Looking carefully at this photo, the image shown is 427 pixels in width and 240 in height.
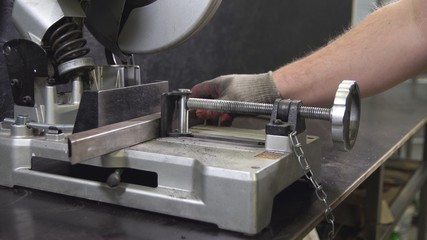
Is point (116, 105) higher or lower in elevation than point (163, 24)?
lower

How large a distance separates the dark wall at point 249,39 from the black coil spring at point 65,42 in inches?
25.1

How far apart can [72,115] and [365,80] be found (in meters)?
0.63

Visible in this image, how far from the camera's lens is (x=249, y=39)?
1989 mm

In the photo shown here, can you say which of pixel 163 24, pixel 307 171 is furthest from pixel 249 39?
pixel 307 171

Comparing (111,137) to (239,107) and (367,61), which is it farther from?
(367,61)

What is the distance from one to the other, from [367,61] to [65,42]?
639 mm

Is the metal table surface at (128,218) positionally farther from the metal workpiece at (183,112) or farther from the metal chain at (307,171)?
the metal workpiece at (183,112)

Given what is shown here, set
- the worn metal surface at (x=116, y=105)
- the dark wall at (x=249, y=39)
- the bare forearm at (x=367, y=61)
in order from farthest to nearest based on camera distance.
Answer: the dark wall at (x=249, y=39) < the bare forearm at (x=367, y=61) < the worn metal surface at (x=116, y=105)

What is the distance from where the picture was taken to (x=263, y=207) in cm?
63

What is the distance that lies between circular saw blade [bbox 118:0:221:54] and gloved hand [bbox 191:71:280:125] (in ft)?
0.76

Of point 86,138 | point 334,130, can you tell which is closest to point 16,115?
point 86,138

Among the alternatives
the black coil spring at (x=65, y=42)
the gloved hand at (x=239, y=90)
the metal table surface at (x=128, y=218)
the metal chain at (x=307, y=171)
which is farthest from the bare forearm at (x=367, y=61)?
the black coil spring at (x=65, y=42)

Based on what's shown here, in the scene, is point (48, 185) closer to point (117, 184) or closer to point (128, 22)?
point (117, 184)

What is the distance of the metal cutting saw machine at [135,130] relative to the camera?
2.11ft
